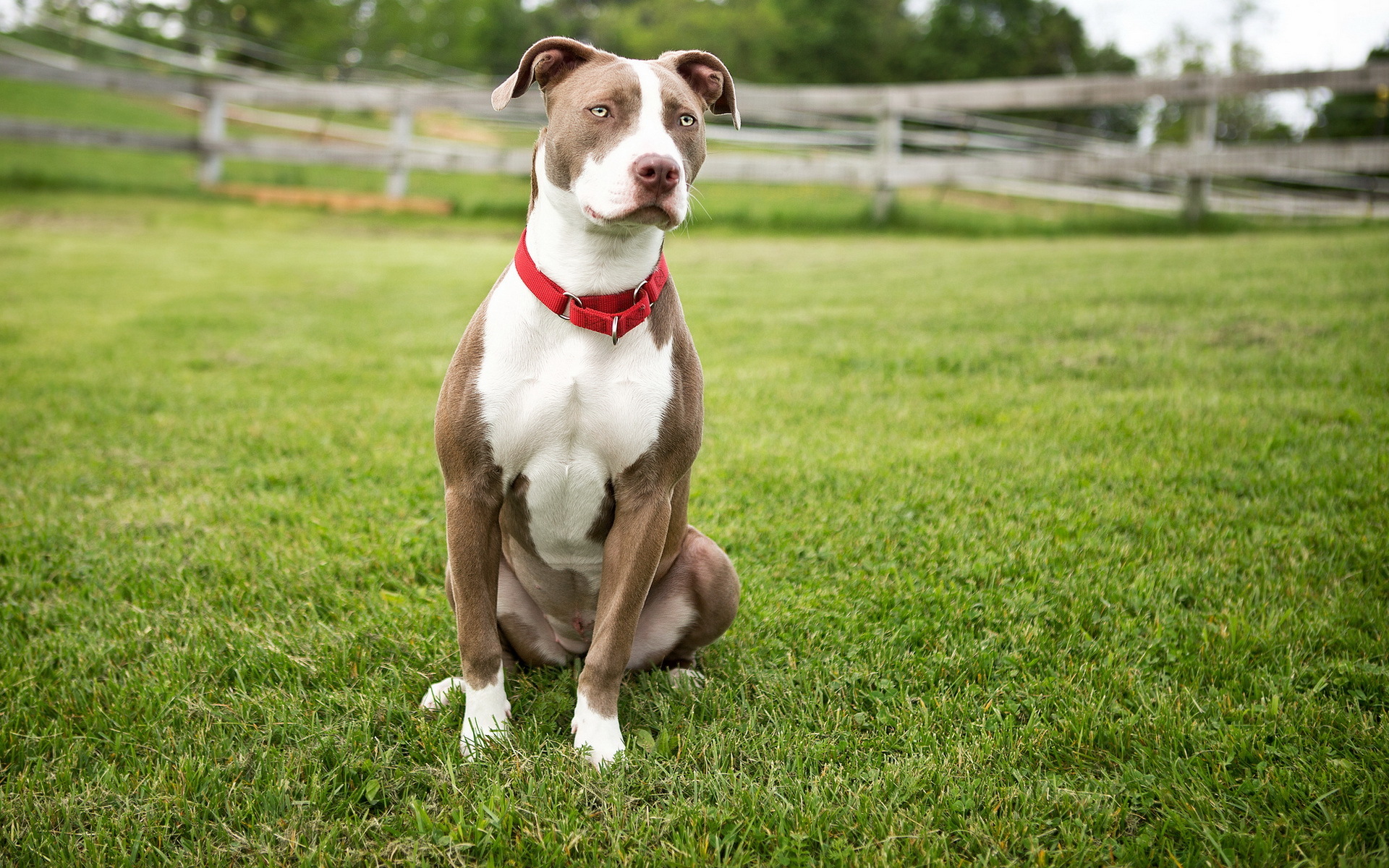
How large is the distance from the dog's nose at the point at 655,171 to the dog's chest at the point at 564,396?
0.38 m

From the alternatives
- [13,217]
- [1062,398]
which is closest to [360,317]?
[1062,398]

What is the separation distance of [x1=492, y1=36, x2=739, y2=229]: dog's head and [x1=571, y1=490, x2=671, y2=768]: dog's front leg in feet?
2.37

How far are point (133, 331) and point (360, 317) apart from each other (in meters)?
1.65

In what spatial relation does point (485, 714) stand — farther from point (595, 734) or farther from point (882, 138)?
point (882, 138)

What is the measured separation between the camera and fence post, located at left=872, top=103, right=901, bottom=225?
12.1m

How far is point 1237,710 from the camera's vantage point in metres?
2.38

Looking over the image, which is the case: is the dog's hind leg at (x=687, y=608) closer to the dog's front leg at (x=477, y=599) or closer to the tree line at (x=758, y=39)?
the dog's front leg at (x=477, y=599)

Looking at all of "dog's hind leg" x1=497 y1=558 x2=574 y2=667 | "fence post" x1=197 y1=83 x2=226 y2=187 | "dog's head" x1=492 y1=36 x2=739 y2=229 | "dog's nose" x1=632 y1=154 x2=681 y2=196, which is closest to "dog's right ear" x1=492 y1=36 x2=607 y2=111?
"dog's head" x1=492 y1=36 x2=739 y2=229

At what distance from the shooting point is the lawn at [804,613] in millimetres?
2041

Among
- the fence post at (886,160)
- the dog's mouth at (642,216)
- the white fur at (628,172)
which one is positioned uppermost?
the fence post at (886,160)

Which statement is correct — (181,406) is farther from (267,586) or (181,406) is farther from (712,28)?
(712,28)

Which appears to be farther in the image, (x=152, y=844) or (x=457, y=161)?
(x=457, y=161)

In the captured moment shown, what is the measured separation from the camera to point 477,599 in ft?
7.89

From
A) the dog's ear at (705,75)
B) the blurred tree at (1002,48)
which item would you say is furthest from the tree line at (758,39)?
the dog's ear at (705,75)
